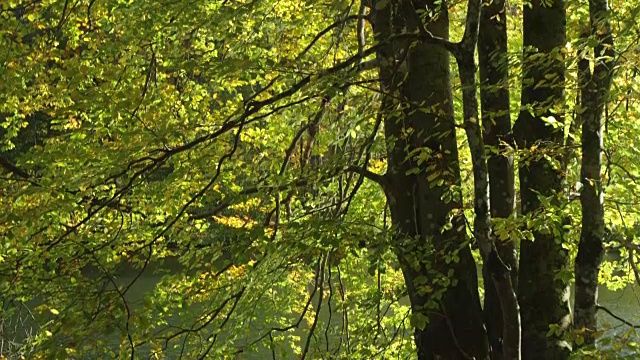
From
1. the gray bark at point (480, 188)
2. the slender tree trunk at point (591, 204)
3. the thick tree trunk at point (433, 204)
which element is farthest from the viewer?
A: the thick tree trunk at point (433, 204)

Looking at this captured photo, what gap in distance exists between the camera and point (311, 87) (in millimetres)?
3473

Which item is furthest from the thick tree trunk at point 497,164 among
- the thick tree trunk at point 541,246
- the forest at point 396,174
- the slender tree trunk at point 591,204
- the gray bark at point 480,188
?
the slender tree trunk at point 591,204

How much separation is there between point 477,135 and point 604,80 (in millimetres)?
619

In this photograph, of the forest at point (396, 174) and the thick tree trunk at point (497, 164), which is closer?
the forest at point (396, 174)

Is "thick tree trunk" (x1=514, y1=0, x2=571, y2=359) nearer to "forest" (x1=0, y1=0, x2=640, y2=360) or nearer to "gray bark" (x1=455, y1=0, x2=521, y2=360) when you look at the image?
"forest" (x1=0, y1=0, x2=640, y2=360)

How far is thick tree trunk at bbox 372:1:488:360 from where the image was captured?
392 centimetres

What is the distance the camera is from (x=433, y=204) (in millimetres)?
4094

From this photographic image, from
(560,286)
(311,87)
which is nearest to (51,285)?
(311,87)

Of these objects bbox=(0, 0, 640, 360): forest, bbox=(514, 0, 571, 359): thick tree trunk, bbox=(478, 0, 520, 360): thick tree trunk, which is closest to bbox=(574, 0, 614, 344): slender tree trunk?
bbox=(0, 0, 640, 360): forest

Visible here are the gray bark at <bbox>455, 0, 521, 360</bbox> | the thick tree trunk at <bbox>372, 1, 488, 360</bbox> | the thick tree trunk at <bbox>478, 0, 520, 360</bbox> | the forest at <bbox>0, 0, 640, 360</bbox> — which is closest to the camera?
the gray bark at <bbox>455, 0, 521, 360</bbox>

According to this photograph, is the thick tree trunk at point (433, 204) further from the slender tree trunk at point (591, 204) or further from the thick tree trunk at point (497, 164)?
the slender tree trunk at point (591, 204)

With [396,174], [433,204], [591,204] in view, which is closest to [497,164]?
[433,204]

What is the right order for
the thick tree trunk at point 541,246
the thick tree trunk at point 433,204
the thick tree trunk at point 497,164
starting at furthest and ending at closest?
the thick tree trunk at point 541,246 → the thick tree trunk at point 497,164 → the thick tree trunk at point 433,204

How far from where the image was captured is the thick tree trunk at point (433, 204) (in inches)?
154
